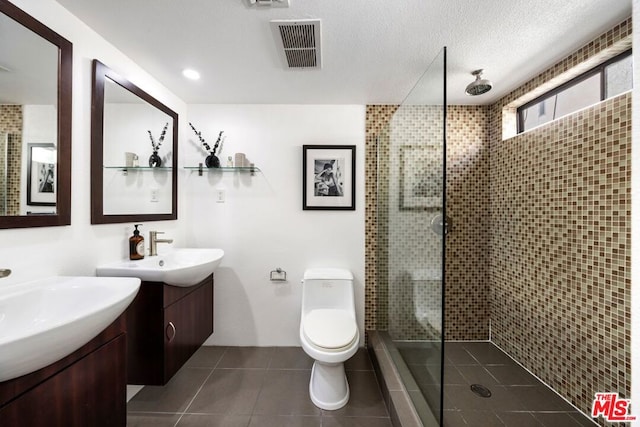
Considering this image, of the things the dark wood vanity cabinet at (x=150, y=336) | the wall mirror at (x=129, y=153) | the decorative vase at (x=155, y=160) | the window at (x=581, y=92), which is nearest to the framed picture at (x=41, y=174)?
the wall mirror at (x=129, y=153)

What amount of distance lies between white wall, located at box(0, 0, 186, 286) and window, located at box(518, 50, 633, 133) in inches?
113

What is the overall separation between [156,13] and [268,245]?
1.70m

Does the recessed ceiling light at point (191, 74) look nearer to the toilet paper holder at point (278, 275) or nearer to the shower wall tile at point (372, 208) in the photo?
the shower wall tile at point (372, 208)

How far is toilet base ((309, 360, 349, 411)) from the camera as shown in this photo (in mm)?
1619

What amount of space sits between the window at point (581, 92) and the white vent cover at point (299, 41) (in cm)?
166

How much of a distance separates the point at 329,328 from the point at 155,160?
1.79 metres

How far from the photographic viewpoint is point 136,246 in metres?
1.63

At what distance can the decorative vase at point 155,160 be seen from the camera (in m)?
1.90

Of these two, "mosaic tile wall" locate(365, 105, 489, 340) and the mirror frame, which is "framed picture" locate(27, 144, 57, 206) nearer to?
the mirror frame

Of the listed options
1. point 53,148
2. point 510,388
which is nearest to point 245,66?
point 53,148

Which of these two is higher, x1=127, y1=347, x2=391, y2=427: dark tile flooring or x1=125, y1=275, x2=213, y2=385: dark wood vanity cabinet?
x1=125, y1=275, x2=213, y2=385: dark wood vanity cabinet

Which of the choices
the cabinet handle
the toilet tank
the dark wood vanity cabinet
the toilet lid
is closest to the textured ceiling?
A: the dark wood vanity cabinet

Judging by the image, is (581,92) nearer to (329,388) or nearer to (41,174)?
(329,388)

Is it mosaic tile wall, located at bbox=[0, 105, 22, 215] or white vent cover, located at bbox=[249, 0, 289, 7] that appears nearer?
mosaic tile wall, located at bbox=[0, 105, 22, 215]
